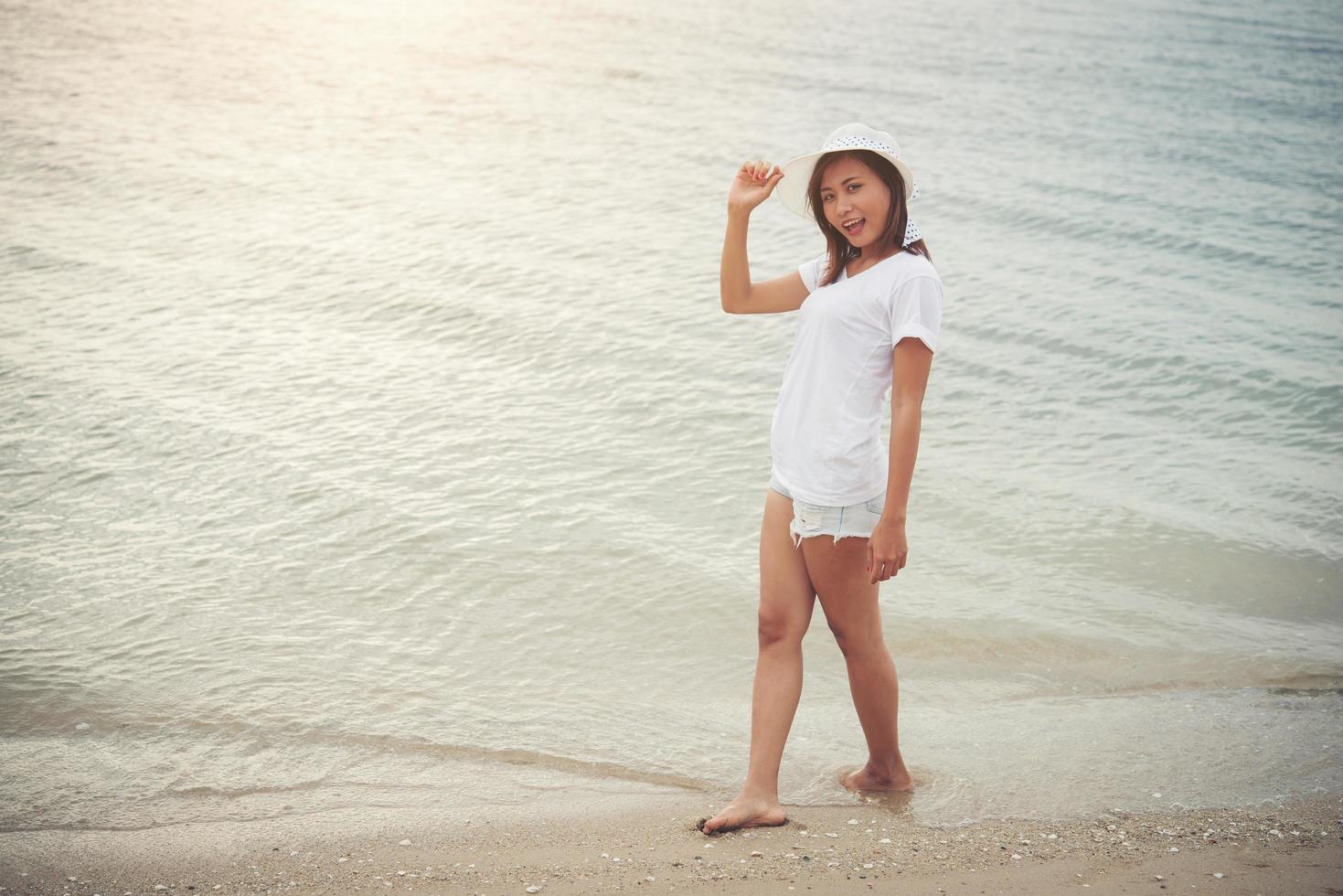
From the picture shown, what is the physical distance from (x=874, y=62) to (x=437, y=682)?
1855cm

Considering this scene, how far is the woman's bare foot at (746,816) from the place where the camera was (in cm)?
326

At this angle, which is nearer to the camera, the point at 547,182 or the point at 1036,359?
the point at 1036,359

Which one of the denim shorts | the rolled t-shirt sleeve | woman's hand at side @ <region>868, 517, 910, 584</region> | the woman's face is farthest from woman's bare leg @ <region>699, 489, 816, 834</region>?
the woman's face

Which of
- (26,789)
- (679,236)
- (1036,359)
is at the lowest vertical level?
(26,789)

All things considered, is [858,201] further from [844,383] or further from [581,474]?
[581,474]

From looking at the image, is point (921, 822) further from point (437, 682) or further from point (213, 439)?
point (213, 439)

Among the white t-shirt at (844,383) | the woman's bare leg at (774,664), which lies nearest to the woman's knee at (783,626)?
the woman's bare leg at (774,664)

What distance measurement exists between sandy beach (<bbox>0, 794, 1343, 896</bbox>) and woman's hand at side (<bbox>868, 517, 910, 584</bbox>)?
0.83 m

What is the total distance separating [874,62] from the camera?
20500 millimetres

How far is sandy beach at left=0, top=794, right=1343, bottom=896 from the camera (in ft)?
9.93

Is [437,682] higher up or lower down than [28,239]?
lower down

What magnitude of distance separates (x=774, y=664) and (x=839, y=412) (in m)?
0.78

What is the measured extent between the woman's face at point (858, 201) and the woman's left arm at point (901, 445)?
0.35m

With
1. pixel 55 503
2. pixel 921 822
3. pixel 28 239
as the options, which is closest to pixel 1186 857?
pixel 921 822
